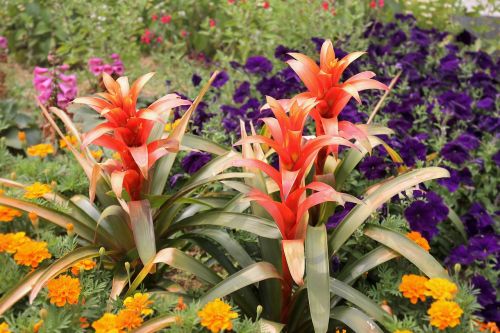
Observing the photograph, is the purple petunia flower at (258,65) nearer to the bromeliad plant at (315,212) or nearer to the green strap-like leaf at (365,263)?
the bromeliad plant at (315,212)

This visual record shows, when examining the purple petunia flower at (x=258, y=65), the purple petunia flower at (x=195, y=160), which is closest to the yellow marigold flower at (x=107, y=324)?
the purple petunia flower at (x=195, y=160)

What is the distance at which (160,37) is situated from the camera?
5789 mm

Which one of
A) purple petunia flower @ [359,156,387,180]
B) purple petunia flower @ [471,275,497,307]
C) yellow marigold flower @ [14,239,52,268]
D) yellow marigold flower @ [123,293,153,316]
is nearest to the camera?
yellow marigold flower @ [123,293,153,316]

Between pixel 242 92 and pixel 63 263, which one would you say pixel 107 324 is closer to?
pixel 63 263

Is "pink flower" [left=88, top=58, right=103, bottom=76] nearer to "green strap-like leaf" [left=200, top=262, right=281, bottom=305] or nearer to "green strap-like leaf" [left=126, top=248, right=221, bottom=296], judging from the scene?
"green strap-like leaf" [left=126, top=248, right=221, bottom=296]

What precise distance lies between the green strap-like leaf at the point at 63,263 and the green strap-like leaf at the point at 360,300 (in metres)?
0.86

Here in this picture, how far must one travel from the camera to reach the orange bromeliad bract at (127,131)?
2260mm

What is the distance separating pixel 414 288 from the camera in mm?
2258

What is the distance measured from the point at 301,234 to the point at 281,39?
122 inches

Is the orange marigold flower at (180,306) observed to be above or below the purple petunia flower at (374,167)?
below

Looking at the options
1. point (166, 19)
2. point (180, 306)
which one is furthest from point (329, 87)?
point (166, 19)

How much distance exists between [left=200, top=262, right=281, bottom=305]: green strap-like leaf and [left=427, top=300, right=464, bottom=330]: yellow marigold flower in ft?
1.75

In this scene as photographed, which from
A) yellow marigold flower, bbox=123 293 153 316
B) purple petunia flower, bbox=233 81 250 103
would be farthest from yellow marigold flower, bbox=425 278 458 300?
purple petunia flower, bbox=233 81 250 103

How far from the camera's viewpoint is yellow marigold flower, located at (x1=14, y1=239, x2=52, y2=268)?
2.35 m
